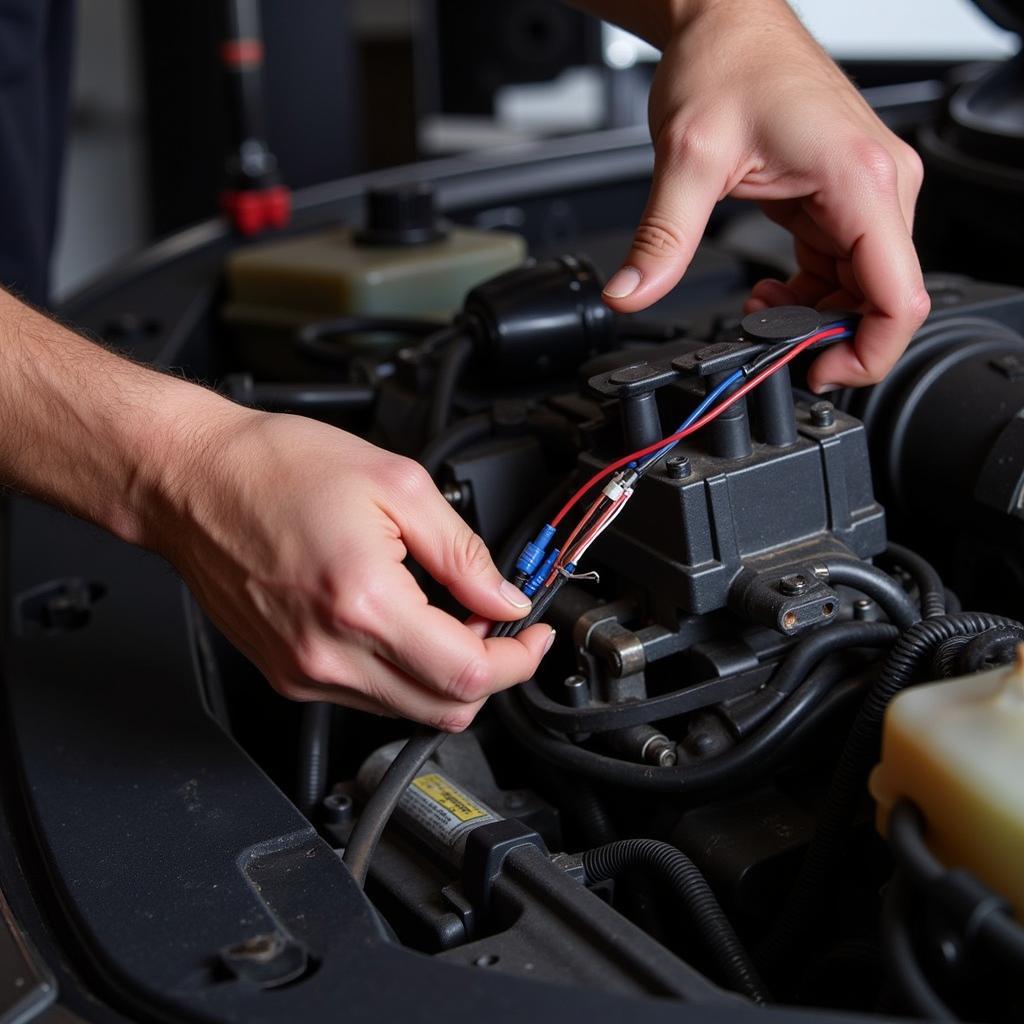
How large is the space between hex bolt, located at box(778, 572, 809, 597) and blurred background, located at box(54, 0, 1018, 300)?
1627 millimetres

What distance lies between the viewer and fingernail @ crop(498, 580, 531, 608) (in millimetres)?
590

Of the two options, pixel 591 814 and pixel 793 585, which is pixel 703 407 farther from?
pixel 591 814

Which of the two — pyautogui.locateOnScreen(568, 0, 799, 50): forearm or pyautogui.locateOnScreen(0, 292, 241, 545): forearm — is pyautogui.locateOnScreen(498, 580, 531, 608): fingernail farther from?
pyautogui.locateOnScreen(568, 0, 799, 50): forearm

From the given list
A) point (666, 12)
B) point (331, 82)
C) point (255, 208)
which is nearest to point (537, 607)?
point (666, 12)

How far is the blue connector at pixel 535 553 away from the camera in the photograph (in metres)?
0.62

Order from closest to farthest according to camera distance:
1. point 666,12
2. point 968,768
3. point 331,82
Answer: point 968,768 < point 666,12 < point 331,82

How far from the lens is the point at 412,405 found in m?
0.86

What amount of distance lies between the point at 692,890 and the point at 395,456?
24 centimetres

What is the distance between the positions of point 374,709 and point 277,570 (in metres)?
0.09

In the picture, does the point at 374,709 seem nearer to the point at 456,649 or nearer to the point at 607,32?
the point at 456,649

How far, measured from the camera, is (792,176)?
2.52 feet

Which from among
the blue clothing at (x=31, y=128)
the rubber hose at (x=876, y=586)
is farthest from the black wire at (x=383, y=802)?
the blue clothing at (x=31, y=128)

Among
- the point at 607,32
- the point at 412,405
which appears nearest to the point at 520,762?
the point at 412,405

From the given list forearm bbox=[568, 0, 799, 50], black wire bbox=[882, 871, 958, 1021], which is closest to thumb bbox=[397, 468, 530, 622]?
black wire bbox=[882, 871, 958, 1021]
